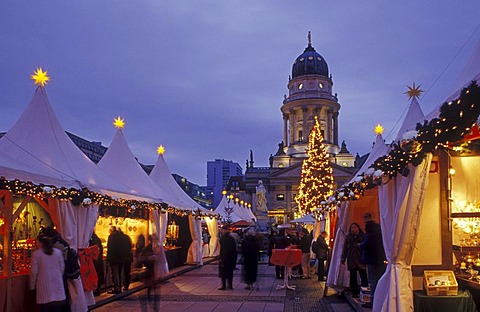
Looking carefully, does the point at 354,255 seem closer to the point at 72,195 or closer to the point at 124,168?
the point at 72,195

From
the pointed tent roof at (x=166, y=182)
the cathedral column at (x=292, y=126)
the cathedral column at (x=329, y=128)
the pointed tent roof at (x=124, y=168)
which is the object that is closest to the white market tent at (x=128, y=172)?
the pointed tent roof at (x=124, y=168)

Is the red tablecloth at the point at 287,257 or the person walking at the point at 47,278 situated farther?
the red tablecloth at the point at 287,257

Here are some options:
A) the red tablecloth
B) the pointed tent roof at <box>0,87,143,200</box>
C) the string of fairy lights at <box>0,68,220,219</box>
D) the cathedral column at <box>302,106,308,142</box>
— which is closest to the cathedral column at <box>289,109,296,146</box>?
the cathedral column at <box>302,106,308,142</box>

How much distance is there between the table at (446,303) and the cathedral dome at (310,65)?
103372 mm

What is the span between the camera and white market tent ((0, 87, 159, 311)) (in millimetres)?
10258

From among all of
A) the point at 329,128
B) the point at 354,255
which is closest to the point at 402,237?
the point at 354,255

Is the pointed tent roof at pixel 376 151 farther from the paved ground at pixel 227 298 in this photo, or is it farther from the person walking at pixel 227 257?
the person walking at pixel 227 257

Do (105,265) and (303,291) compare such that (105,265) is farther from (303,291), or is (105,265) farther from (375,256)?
(375,256)

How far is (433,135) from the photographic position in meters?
7.61

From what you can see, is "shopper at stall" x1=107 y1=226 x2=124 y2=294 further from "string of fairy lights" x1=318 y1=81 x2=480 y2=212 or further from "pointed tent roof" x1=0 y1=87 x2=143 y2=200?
"string of fairy lights" x1=318 y1=81 x2=480 y2=212

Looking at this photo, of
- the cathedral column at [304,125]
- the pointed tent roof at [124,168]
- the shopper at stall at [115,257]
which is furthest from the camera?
the cathedral column at [304,125]

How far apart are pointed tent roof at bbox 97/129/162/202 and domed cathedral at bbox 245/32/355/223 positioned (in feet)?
270

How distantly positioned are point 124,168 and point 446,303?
12250 mm

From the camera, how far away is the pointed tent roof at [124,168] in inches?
706
